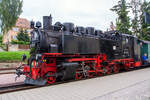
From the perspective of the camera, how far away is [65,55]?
27.9ft

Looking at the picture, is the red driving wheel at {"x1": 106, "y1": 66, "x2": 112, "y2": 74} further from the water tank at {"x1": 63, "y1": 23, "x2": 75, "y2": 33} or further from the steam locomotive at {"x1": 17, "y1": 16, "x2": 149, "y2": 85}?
the water tank at {"x1": 63, "y1": 23, "x2": 75, "y2": 33}

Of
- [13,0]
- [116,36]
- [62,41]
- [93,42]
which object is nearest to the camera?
[62,41]

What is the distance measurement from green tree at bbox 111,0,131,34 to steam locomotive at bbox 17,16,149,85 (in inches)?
662

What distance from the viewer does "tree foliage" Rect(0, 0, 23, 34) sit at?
30188 millimetres

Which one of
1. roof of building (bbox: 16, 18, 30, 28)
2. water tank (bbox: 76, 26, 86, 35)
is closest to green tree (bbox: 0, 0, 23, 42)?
water tank (bbox: 76, 26, 86, 35)

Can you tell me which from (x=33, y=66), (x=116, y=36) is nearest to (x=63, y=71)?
(x=33, y=66)

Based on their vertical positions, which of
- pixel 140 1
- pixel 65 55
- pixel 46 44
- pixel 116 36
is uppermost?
pixel 140 1

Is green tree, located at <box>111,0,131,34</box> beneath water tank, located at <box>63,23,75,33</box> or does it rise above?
above

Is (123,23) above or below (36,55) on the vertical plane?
above

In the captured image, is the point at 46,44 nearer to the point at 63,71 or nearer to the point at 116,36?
the point at 63,71

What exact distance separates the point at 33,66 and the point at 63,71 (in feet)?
5.08

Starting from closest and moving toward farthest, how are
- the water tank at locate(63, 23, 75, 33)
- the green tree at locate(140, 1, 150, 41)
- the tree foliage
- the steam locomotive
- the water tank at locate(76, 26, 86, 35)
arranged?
the steam locomotive
the water tank at locate(63, 23, 75, 33)
the water tank at locate(76, 26, 86, 35)
the green tree at locate(140, 1, 150, 41)
the tree foliage

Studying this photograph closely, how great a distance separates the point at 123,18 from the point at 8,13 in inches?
867

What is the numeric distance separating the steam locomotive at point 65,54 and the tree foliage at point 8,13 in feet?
79.3
